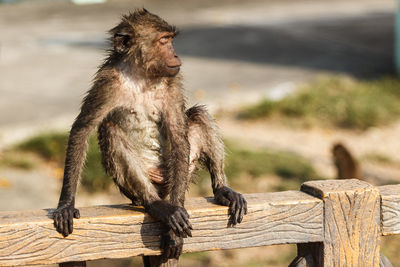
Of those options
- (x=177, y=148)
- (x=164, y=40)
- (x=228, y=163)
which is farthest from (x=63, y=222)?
(x=228, y=163)

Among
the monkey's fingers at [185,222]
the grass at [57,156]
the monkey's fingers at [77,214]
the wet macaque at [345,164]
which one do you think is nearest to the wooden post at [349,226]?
the monkey's fingers at [185,222]

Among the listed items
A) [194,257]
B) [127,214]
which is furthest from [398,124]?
[127,214]

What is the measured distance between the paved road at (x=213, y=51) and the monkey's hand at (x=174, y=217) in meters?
5.42

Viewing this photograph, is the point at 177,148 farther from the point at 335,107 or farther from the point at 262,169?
the point at 335,107

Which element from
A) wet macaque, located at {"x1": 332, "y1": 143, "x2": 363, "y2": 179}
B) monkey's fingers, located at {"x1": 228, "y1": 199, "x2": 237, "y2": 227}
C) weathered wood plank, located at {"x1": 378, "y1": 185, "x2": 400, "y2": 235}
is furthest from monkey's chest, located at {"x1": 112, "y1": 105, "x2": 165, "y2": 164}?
wet macaque, located at {"x1": 332, "y1": 143, "x2": 363, "y2": 179}

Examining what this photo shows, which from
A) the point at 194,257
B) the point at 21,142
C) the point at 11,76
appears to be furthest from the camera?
the point at 11,76

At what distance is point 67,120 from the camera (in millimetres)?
8500

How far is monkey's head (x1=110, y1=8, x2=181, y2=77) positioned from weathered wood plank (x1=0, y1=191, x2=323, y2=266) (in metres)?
0.95

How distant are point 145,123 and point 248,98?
627 centimetres

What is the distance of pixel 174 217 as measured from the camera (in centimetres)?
262

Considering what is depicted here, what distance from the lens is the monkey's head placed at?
335cm

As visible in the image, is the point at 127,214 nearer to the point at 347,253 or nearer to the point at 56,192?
the point at 347,253

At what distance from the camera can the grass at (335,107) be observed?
8508 millimetres

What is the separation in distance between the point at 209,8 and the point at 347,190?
1770cm
